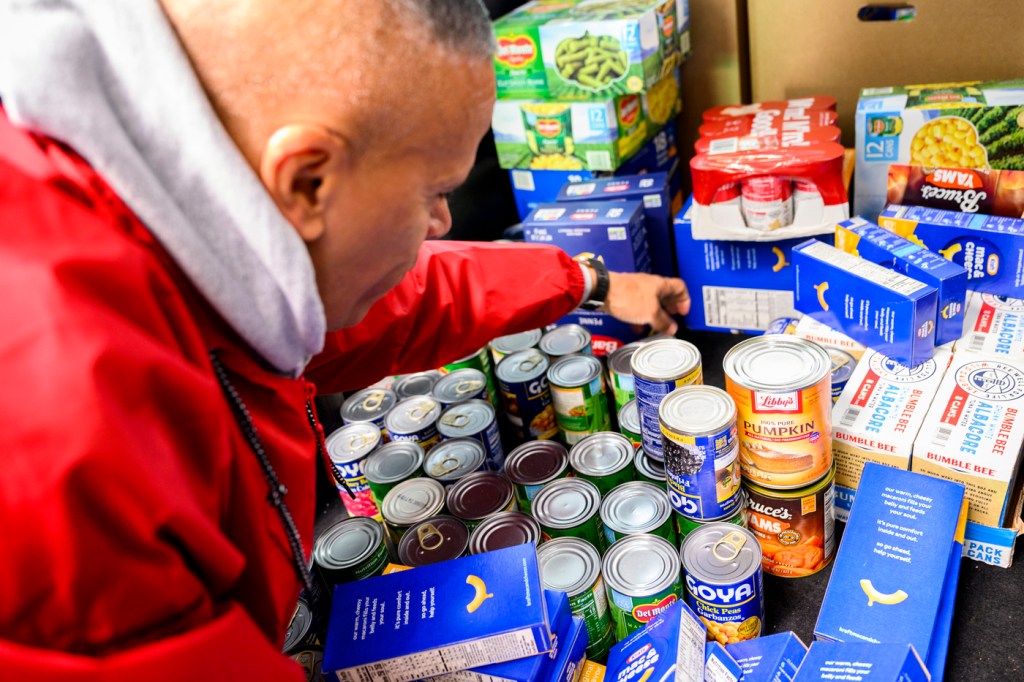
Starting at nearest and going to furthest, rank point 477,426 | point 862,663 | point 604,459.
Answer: point 862,663 → point 604,459 → point 477,426

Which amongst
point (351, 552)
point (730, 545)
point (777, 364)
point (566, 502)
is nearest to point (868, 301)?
point (777, 364)

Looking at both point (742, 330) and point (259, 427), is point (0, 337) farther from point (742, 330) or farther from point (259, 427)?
point (742, 330)

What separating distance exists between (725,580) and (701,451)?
0.59ft

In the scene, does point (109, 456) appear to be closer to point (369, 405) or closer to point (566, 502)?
point (566, 502)

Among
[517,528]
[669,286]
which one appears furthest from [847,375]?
[517,528]

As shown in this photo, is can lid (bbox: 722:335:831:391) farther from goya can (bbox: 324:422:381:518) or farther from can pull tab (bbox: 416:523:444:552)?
goya can (bbox: 324:422:381:518)

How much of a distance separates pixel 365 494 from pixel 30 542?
3.48ft

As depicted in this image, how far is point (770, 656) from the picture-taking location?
1027mm

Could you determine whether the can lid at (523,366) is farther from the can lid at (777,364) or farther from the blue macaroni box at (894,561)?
the blue macaroni box at (894,561)

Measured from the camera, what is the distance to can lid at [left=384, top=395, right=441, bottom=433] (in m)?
1.50

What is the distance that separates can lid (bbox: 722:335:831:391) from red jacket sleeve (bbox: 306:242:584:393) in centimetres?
30

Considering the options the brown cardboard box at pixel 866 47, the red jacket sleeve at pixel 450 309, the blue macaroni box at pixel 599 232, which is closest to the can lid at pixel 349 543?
the red jacket sleeve at pixel 450 309

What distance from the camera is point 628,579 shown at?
1129 mm

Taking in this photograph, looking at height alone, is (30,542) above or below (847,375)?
above
